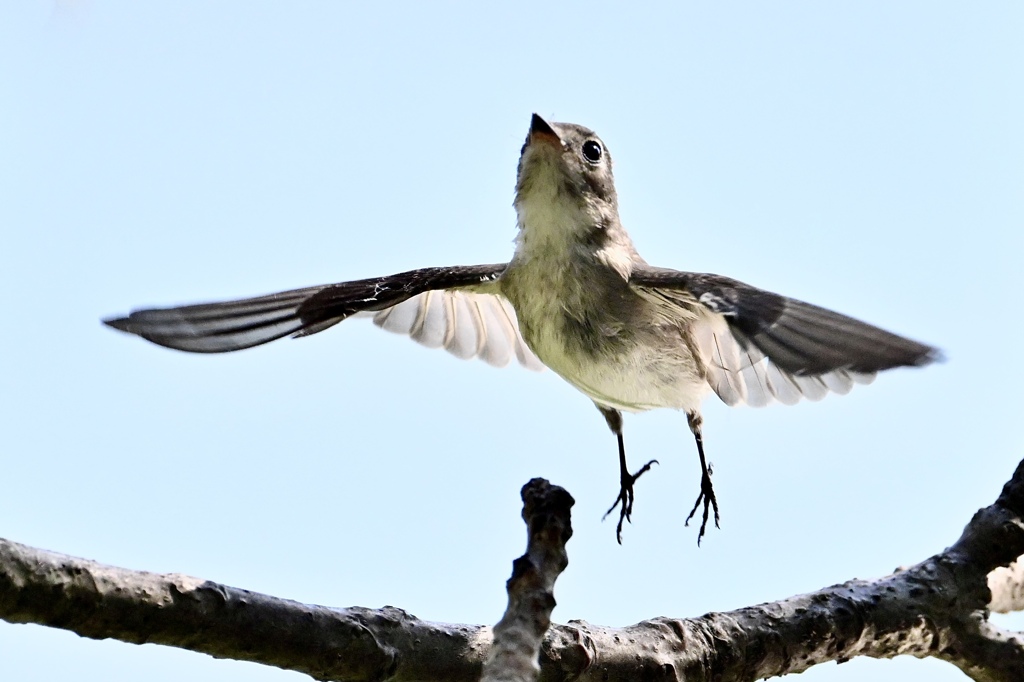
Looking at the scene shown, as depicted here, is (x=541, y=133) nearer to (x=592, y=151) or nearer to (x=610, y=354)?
(x=592, y=151)

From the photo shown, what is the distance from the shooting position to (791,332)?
2908mm

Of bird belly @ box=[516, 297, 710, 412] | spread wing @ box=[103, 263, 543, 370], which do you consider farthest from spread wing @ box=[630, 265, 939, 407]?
spread wing @ box=[103, 263, 543, 370]

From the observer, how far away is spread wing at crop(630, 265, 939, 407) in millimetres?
2543

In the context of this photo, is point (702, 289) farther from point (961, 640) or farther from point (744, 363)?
point (961, 640)

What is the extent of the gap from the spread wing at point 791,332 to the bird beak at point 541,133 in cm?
58

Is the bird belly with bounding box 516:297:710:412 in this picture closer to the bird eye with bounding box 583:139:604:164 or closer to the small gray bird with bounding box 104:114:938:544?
the small gray bird with bounding box 104:114:938:544

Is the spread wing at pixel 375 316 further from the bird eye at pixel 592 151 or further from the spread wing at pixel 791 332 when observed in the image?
the spread wing at pixel 791 332

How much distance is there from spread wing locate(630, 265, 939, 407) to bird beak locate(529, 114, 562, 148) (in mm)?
575

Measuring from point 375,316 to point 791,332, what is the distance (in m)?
2.37

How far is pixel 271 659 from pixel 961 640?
2170mm

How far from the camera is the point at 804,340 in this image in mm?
2861

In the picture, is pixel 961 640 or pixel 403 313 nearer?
pixel 961 640

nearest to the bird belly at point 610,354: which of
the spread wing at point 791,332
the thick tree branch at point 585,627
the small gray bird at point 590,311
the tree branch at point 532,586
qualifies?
the small gray bird at point 590,311

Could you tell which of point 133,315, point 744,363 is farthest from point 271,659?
point 744,363
